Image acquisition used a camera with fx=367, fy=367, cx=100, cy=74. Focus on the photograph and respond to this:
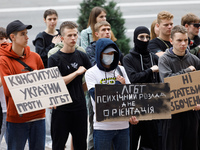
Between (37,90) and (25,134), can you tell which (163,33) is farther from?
(25,134)

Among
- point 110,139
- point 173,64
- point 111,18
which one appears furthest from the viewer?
point 111,18

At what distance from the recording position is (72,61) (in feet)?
18.9

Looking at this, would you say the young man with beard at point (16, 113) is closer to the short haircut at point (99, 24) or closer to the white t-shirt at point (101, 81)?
the white t-shirt at point (101, 81)

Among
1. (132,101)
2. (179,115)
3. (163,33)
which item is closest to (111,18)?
(163,33)

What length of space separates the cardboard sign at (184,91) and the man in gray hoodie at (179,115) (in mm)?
106

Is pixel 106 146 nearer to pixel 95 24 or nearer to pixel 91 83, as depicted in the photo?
pixel 91 83

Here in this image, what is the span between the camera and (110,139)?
5121 millimetres

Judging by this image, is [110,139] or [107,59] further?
[107,59]

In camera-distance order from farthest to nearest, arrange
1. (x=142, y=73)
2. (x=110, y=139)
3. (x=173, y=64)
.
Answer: (x=142, y=73), (x=173, y=64), (x=110, y=139)

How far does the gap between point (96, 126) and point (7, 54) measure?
63.8 inches

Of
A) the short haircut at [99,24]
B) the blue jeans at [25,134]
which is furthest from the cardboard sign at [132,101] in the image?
the short haircut at [99,24]

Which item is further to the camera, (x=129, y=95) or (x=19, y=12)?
(x=19, y=12)

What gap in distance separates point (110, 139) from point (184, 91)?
1423 millimetres

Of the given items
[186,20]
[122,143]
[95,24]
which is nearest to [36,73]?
[122,143]
